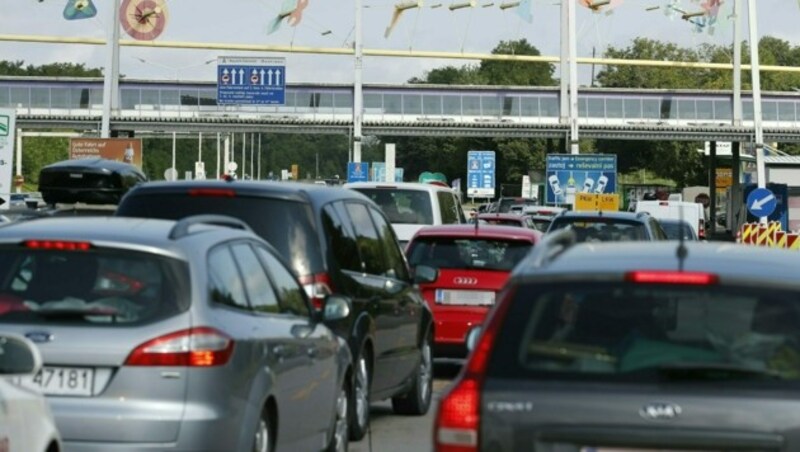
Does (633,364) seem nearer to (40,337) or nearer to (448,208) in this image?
(40,337)


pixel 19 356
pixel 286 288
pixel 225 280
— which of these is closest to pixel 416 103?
pixel 286 288

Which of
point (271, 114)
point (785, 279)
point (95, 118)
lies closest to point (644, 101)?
point (271, 114)

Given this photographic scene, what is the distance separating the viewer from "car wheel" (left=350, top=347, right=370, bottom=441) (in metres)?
12.2

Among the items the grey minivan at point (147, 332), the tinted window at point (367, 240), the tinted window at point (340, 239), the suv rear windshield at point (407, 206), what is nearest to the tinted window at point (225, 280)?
the grey minivan at point (147, 332)

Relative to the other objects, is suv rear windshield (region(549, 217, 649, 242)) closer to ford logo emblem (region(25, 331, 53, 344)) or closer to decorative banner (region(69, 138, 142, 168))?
ford logo emblem (region(25, 331, 53, 344))

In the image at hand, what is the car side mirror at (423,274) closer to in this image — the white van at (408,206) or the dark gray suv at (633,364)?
the dark gray suv at (633,364)

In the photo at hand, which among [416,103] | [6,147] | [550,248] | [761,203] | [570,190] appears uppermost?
[416,103]

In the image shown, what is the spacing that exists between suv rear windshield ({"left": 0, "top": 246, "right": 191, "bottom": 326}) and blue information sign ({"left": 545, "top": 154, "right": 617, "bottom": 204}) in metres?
46.3

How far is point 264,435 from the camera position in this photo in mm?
9062

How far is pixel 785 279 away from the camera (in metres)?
6.51

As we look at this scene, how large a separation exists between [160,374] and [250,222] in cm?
383

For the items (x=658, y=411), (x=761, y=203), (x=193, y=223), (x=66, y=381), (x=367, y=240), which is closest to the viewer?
(x=658, y=411)

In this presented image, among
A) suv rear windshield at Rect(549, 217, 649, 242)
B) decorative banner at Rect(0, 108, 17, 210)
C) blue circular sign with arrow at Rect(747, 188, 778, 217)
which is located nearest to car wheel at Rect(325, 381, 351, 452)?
suv rear windshield at Rect(549, 217, 649, 242)

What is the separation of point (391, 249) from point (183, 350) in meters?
6.07
